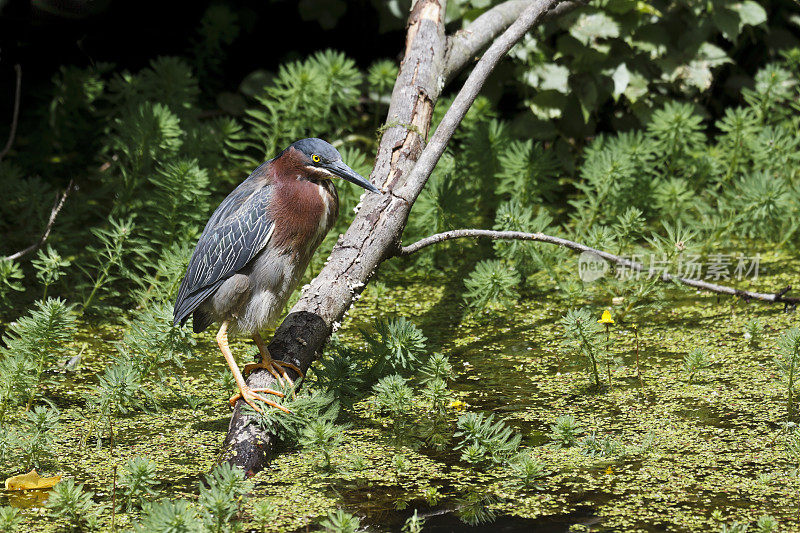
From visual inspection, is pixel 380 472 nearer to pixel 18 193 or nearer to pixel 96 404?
pixel 96 404

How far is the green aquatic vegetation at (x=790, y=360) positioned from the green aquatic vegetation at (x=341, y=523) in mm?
1696

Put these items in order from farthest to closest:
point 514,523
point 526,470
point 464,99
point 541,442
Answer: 1. point 464,99
2. point 541,442
3. point 526,470
4. point 514,523

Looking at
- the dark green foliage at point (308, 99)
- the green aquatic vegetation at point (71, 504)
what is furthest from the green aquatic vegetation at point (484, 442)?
the dark green foliage at point (308, 99)

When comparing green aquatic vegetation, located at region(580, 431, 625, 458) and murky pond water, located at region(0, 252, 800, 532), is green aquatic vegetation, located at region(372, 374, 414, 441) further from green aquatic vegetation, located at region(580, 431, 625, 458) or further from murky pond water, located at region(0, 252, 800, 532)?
green aquatic vegetation, located at region(580, 431, 625, 458)

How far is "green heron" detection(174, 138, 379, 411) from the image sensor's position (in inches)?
128

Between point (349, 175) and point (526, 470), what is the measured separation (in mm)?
1225

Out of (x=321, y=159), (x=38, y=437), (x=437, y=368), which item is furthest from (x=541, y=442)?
(x=38, y=437)

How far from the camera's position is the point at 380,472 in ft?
9.72

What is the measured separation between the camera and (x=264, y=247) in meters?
3.26

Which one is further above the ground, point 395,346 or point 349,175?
point 349,175

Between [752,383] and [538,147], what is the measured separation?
1.86 metres

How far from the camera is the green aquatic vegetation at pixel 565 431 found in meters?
3.06

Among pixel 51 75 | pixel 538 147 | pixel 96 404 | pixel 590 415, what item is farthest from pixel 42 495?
pixel 51 75

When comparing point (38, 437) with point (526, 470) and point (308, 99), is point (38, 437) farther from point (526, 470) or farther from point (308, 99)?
point (308, 99)
